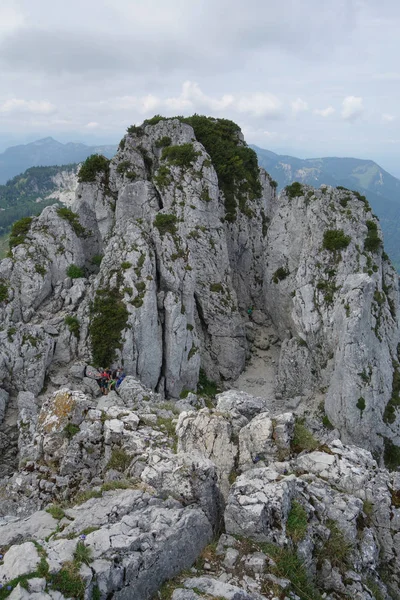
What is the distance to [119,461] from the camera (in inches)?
590

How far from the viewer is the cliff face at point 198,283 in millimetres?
34656

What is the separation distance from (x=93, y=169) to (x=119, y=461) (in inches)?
1811

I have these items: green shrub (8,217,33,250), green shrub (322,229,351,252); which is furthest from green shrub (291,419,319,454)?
green shrub (8,217,33,250)

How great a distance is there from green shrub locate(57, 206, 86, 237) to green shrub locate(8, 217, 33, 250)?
11.9 feet

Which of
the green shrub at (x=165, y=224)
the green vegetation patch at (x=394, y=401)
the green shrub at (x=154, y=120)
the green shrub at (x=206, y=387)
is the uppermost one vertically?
the green shrub at (x=154, y=120)

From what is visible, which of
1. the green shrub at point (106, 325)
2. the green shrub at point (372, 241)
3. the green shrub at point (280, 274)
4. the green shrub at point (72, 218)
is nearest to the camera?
the green shrub at point (106, 325)

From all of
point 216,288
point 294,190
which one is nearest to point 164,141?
point 294,190

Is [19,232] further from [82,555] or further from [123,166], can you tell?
[82,555]

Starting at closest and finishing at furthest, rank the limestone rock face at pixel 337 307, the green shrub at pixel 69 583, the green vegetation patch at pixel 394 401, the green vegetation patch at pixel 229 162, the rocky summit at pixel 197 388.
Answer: the green shrub at pixel 69 583
the rocky summit at pixel 197 388
the limestone rock face at pixel 337 307
the green vegetation patch at pixel 394 401
the green vegetation patch at pixel 229 162

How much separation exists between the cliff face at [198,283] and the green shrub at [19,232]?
565 millimetres

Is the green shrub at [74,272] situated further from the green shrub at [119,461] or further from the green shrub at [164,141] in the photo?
the green shrub at [119,461]

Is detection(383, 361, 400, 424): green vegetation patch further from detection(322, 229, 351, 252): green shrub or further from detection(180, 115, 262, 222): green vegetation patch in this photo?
detection(180, 115, 262, 222): green vegetation patch

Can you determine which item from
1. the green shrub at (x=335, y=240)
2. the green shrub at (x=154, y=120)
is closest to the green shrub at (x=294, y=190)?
the green shrub at (x=335, y=240)

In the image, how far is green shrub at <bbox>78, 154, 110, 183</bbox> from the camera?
50625 millimetres
